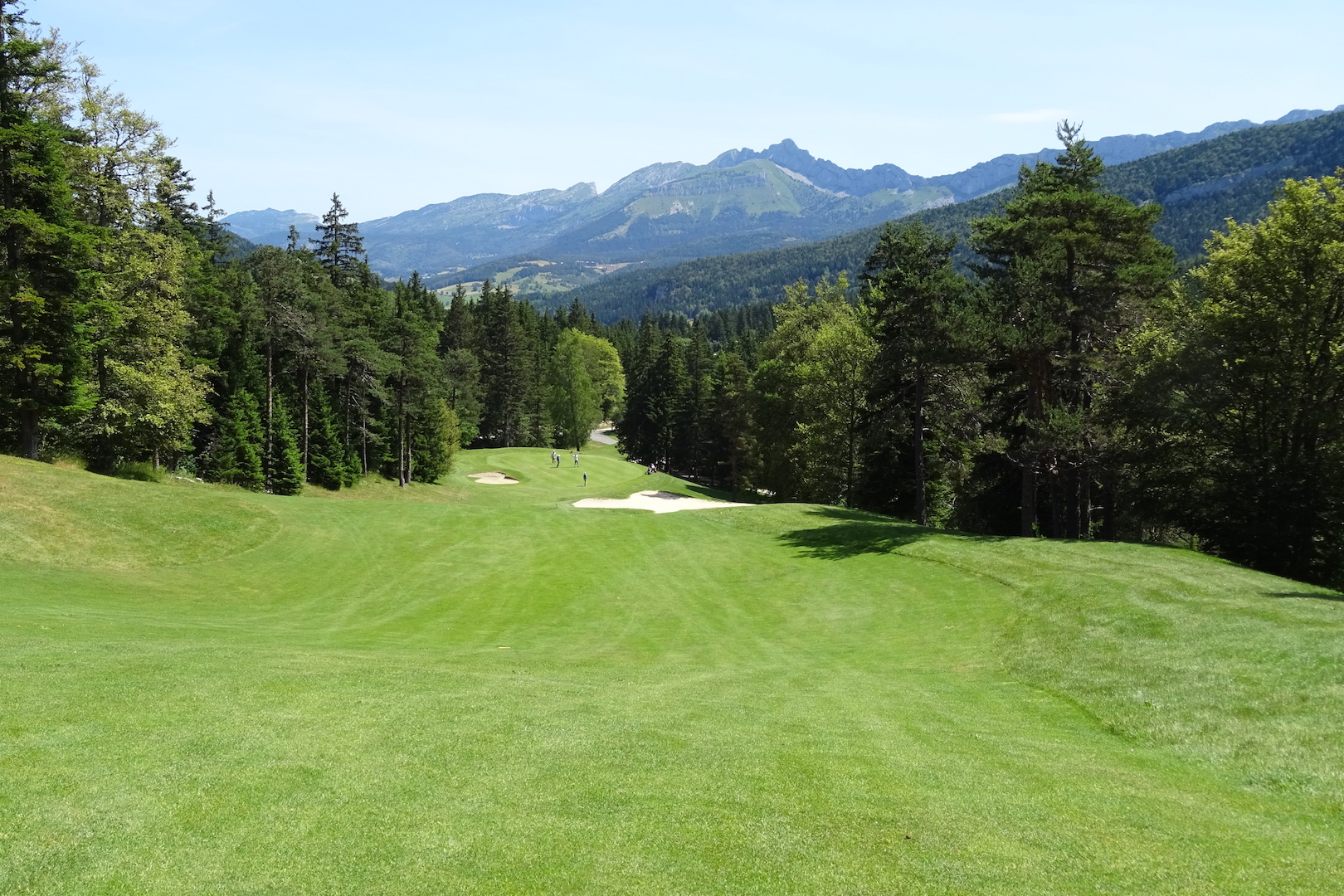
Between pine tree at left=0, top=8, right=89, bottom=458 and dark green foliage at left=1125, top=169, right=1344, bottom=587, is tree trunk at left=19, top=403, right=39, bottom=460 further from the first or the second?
dark green foliage at left=1125, top=169, right=1344, bottom=587

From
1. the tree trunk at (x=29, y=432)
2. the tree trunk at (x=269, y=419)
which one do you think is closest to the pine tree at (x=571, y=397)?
the tree trunk at (x=269, y=419)

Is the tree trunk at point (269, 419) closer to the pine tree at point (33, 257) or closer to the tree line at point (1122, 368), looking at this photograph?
the pine tree at point (33, 257)

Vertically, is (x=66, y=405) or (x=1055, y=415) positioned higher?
(x=66, y=405)

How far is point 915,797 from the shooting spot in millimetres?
9055

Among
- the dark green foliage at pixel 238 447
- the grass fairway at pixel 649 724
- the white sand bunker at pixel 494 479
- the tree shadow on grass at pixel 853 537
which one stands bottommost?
the white sand bunker at pixel 494 479

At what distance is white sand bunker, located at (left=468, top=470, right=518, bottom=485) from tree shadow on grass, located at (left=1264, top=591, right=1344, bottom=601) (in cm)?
5853

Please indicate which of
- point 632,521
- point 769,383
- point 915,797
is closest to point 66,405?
point 632,521

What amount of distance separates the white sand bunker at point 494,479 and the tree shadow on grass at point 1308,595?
58533mm

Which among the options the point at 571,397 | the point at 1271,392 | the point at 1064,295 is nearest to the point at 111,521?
the point at 1064,295

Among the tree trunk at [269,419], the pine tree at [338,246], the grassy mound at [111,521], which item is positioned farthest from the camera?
the pine tree at [338,246]

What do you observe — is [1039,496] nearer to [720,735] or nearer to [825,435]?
[825,435]

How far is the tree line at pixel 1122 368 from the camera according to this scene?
96.8 ft

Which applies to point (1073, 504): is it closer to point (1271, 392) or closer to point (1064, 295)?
point (1271, 392)

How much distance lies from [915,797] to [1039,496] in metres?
37.3
